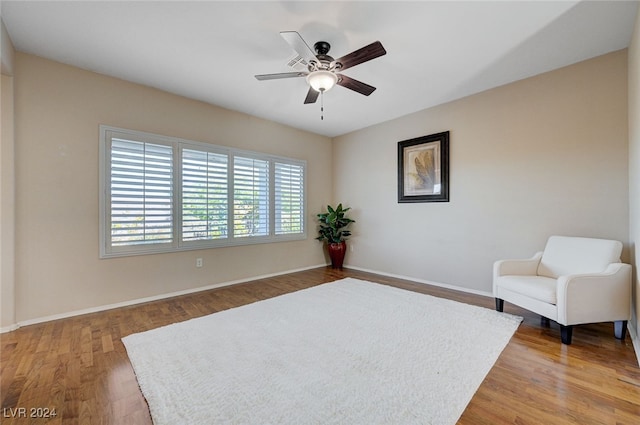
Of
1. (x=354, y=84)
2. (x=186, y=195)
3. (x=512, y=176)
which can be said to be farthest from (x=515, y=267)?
(x=186, y=195)

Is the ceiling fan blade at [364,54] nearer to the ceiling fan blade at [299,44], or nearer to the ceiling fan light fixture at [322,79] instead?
the ceiling fan light fixture at [322,79]

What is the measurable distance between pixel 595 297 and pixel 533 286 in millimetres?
418

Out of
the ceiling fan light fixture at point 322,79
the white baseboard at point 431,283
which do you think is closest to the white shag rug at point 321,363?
the white baseboard at point 431,283

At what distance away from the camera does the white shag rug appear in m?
1.54

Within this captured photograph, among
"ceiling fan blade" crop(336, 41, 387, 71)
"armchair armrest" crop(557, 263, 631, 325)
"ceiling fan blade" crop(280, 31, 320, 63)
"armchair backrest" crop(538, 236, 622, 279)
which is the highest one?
"ceiling fan blade" crop(280, 31, 320, 63)

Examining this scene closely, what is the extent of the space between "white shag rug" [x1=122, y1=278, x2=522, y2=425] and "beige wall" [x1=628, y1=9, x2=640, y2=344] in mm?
986

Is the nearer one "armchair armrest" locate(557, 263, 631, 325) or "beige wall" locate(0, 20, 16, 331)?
"armchair armrest" locate(557, 263, 631, 325)

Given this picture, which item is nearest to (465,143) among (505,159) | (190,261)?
(505,159)

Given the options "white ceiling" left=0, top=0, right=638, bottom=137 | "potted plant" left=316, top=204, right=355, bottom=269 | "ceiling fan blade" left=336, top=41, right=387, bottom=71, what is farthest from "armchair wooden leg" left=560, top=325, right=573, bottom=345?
"potted plant" left=316, top=204, right=355, bottom=269

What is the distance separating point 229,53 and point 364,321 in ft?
10.2

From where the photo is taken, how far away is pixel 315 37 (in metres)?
2.50

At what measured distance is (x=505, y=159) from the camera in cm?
354

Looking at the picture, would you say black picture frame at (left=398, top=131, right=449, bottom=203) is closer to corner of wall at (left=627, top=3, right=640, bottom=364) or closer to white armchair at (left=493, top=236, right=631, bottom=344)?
white armchair at (left=493, top=236, right=631, bottom=344)

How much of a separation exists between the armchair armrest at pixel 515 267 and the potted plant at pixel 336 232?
9.32 feet
